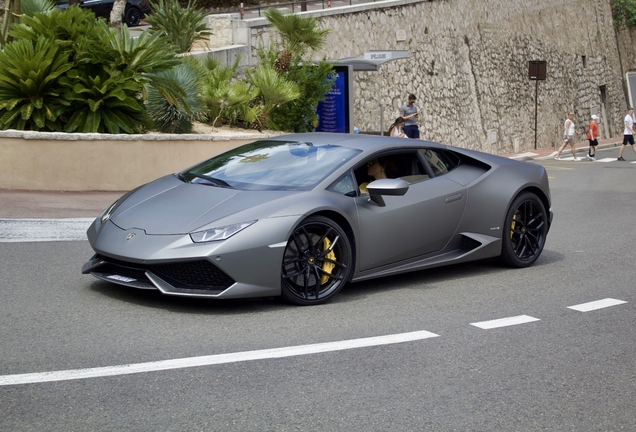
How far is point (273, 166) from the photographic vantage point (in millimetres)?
6996

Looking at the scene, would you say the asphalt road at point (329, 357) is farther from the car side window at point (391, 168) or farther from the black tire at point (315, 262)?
the car side window at point (391, 168)

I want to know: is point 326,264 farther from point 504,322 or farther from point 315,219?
point 504,322

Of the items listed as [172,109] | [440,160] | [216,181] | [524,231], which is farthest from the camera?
[172,109]

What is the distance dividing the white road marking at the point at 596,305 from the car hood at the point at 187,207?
2378mm

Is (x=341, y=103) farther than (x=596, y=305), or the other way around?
(x=341, y=103)

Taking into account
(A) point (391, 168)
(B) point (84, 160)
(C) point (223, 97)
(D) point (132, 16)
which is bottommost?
(A) point (391, 168)

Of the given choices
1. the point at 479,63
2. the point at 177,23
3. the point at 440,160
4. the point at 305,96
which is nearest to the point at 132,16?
the point at 177,23

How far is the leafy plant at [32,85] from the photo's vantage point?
12.9 m

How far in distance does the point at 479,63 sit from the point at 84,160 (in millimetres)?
26175

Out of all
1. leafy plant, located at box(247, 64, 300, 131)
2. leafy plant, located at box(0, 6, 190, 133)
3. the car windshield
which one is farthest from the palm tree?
the car windshield

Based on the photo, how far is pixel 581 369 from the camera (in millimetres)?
5031

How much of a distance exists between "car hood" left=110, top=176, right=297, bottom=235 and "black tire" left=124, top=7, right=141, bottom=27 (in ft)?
85.8

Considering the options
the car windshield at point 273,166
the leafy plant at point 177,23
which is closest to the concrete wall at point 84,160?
the car windshield at point 273,166

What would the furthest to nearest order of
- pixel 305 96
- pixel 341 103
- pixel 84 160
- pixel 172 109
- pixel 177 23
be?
pixel 177 23 → pixel 341 103 → pixel 305 96 → pixel 172 109 → pixel 84 160
